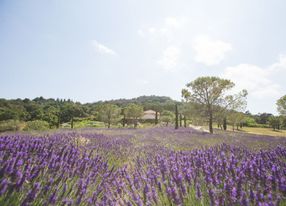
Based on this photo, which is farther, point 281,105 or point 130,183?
point 281,105

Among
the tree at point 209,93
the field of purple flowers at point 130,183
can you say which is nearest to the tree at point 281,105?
the tree at point 209,93

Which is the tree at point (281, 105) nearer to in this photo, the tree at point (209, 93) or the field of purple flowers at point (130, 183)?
the tree at point (209, 93)

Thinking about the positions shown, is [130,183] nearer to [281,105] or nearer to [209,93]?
[209,93]

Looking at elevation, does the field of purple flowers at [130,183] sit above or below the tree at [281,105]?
below

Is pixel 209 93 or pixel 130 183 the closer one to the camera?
pixel 130 183

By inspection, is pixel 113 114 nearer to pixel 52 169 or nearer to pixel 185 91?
pixel 185 91

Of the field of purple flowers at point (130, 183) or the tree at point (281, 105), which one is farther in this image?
the tree at point (281, 105)

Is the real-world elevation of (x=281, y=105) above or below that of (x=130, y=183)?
above

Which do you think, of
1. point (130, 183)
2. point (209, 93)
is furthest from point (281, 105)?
point (130, 183)

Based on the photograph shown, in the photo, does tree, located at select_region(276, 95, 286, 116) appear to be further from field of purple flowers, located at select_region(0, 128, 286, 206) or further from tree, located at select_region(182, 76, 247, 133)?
field of purple flowers, located at select_region(0, 128, 286, 206)

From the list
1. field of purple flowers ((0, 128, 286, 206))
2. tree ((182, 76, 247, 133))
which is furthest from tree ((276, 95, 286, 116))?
Answer: field of purple flowers ((0, 128, 286, 206))

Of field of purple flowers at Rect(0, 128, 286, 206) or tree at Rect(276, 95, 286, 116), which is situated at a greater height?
tree at Rect(276, 95, 286, 116)

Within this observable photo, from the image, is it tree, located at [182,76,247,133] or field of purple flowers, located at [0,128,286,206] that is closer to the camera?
field of purple flowers, located at [0,128,286,206]

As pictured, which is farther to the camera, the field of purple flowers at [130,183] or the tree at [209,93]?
the tree at [209,93]
